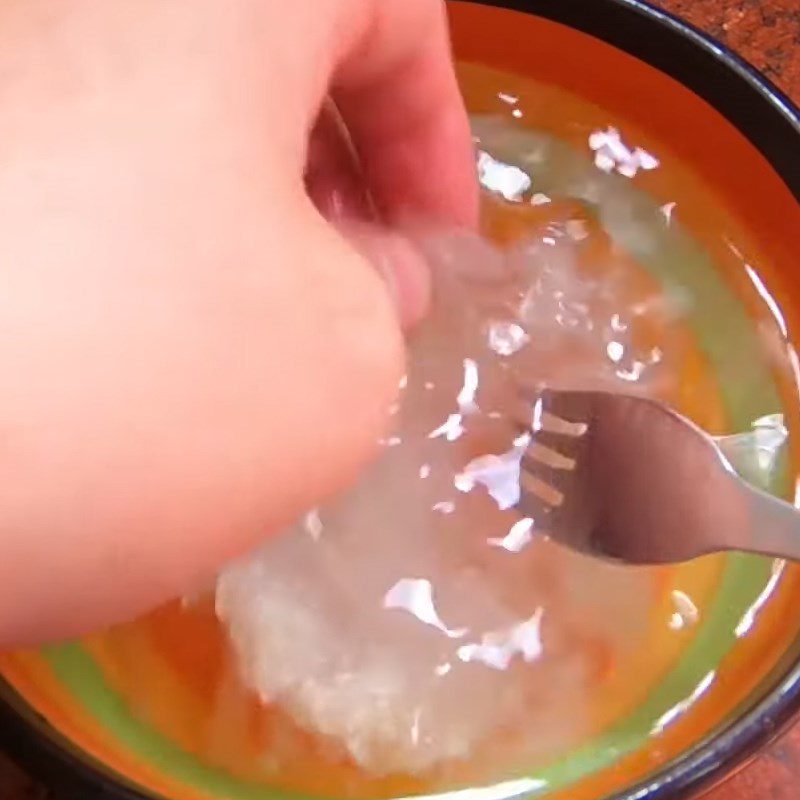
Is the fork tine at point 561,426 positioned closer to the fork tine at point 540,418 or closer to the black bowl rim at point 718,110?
the fork tine at point 540,418

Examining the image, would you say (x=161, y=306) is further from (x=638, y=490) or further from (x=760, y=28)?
(x=760, y=28)


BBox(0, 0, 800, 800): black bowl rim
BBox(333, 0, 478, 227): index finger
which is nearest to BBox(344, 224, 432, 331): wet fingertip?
BBox(333, 0, 478, 227): index finger

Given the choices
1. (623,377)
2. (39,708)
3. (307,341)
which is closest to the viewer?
(307,341)

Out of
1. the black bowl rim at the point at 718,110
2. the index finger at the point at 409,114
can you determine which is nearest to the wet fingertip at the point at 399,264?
the index finger at the point at 409,114

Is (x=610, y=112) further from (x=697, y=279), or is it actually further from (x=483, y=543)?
(x=483, y=543)

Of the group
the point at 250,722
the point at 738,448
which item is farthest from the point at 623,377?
the point at 250,722
